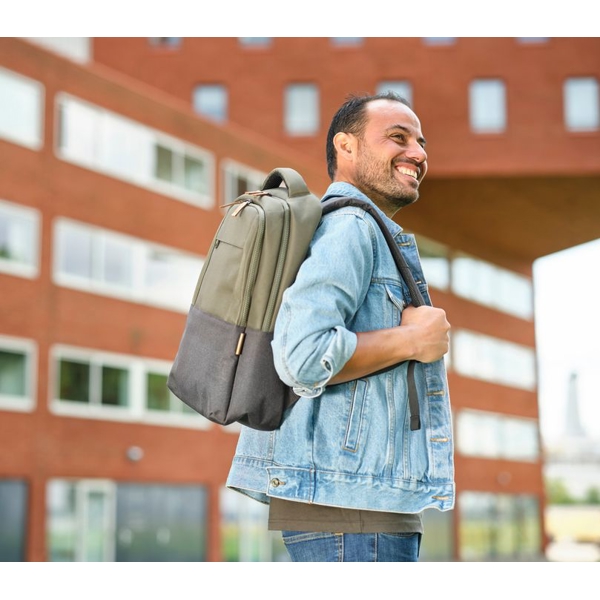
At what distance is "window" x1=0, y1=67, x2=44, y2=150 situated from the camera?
79.5 ft

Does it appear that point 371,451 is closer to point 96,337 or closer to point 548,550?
point 96,337

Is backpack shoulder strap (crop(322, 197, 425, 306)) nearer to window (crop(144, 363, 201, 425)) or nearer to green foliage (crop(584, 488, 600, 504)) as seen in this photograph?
window (crop(144, 363, 201, 425))

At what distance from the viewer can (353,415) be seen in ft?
7.84

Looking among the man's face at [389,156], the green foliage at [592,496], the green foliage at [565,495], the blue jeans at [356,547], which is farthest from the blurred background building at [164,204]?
the green foliage at [592,496]

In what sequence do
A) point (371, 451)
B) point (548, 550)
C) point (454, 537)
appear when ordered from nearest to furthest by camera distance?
1. point (371, 451)
2. point (454, 537)
3. point (548, 550)

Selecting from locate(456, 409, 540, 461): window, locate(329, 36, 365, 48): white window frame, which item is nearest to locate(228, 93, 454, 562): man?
locate(329, 36, 365, 48): white window frame

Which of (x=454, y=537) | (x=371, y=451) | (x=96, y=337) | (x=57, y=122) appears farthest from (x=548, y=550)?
(x=371, y=451)

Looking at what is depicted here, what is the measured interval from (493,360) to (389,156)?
45927mm

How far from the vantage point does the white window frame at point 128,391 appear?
25484mm

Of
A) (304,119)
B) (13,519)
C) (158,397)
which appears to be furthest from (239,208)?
(304,119)

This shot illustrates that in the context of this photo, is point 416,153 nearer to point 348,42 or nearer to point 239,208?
point 239,208

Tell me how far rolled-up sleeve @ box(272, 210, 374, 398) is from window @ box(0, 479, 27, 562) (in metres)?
22.9
